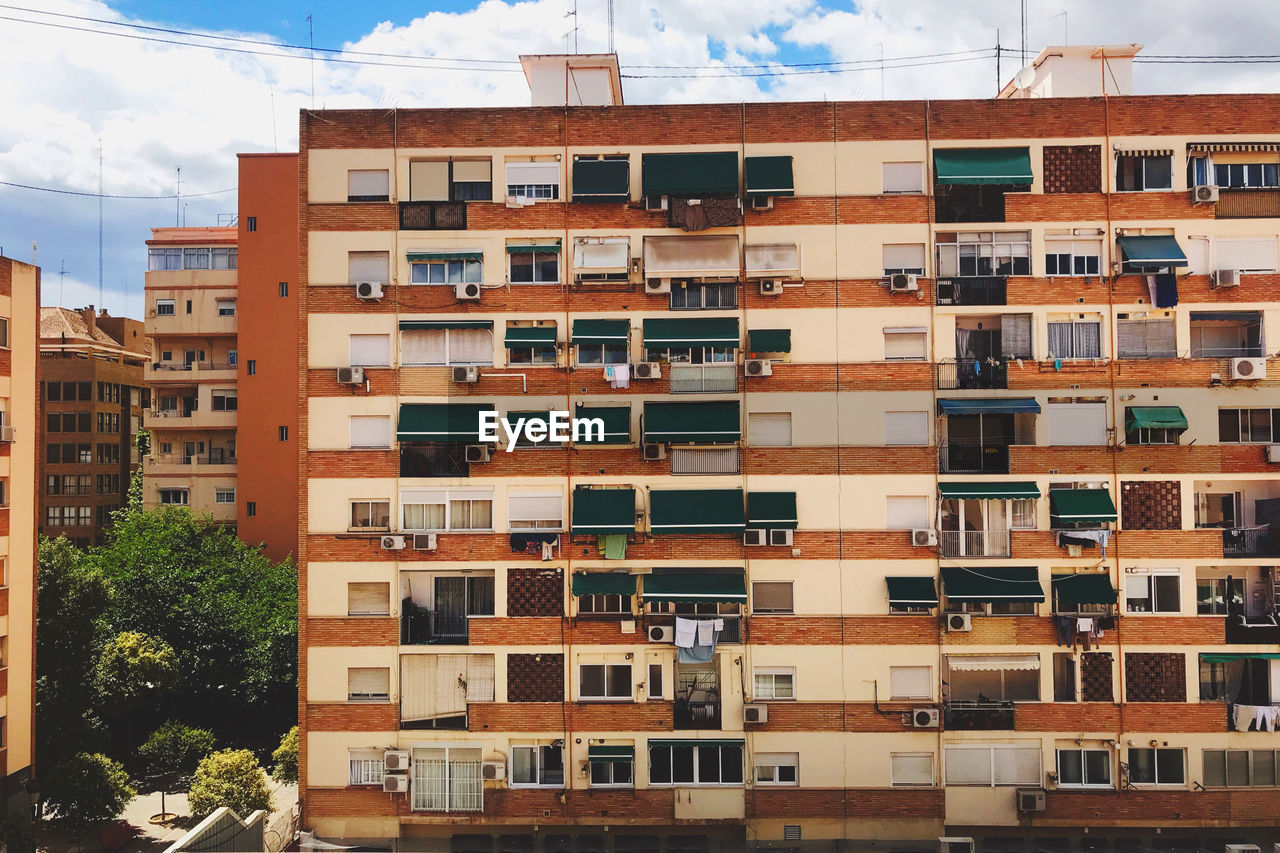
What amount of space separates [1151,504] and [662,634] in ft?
41.7

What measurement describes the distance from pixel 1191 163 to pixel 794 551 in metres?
14.3

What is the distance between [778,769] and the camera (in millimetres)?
21188

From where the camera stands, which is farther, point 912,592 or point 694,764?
point 694,764

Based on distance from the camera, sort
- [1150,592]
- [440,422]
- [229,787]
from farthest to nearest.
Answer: [229,787]
[440,422]
[1150,592]

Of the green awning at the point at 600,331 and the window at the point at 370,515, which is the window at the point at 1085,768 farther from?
the window at the point at 370,515

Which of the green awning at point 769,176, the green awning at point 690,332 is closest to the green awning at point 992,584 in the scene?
the green awning at point 690,332

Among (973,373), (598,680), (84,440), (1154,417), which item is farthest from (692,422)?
(84,440)

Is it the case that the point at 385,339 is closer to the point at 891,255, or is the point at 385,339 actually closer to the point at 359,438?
the point at 359,438

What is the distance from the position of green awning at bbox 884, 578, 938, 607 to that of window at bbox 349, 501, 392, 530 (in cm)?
1275

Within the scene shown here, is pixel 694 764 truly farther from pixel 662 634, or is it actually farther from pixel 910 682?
pixel 910 682

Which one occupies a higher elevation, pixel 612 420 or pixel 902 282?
Result: pixel 902 282

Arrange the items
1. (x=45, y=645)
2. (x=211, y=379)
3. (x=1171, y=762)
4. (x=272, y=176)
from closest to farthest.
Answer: (x=1171, y=762)
(x=45, y=645)
(x=272, y=176)
(x=211, y=379)

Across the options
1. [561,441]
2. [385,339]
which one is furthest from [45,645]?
[561,441]

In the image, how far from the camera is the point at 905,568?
21.2 meters
